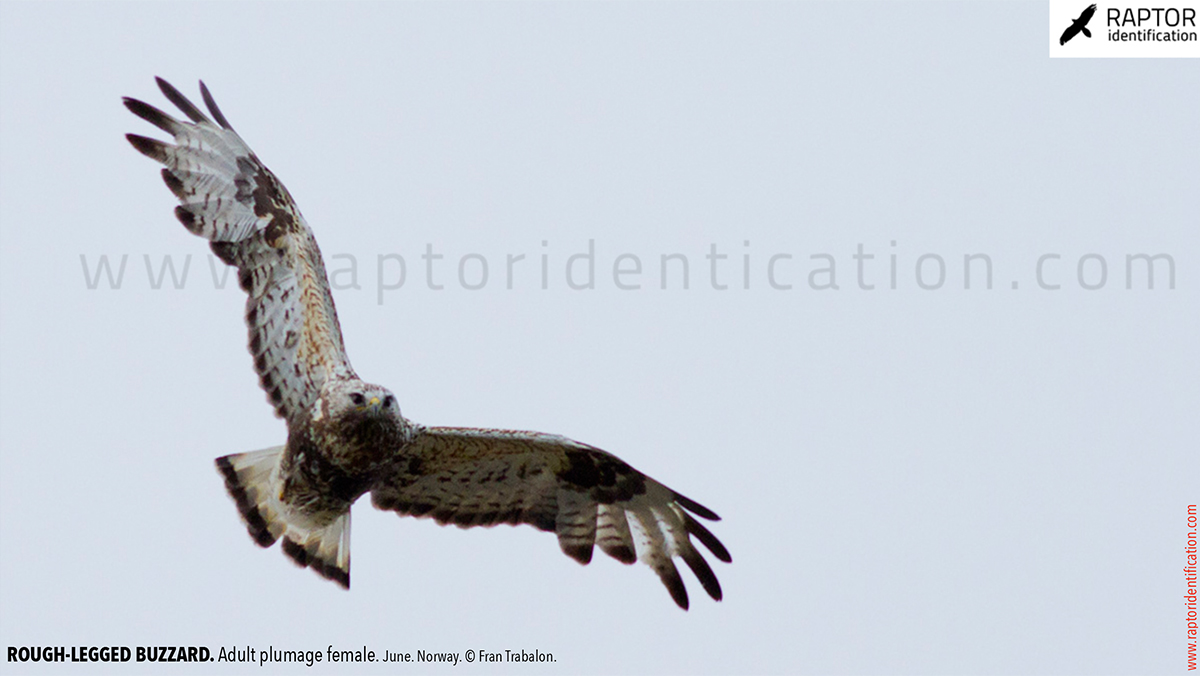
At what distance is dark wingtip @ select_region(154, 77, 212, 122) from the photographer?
830cm

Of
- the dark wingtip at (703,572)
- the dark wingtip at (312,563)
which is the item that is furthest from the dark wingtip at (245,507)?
the dark wingtip at (703,572)

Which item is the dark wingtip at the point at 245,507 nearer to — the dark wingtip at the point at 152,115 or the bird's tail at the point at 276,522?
the bird's tail at the point at 276,522

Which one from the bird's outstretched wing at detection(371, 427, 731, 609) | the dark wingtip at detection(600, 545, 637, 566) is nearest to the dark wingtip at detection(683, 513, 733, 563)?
the bird's outstretched wing at detection(371, 427, 731, 609)

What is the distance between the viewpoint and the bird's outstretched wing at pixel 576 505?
8.34m

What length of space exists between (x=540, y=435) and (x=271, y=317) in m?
1.80

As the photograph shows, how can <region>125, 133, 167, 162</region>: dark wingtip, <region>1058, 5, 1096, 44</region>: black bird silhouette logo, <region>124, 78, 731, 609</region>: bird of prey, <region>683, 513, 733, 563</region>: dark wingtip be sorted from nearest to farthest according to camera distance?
1. <region>124, 78, 731, 609</region>: bird of prey
2. <region>125, 133, 167, 162</region>: dark wingtip
3. <region>683, 513, 733, 563</region>: dark wingtip
4. <region>1058, 5, 1096, 44</region>: black bird silhouette logo

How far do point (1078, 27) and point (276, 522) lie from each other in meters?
7.06

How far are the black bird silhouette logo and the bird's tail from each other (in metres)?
6.56

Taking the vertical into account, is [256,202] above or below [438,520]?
above

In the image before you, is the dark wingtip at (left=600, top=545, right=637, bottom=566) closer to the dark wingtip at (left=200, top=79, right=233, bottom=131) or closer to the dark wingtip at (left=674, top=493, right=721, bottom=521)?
the dark wingtip at (left=674, top=493, right=721, bottom=521)

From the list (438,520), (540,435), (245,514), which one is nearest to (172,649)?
(245,514)

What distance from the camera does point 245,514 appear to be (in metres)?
8.20

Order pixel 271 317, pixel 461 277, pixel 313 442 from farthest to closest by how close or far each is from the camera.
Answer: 1. pixel 461 277
2. pixel 271 317
3. pixel 313 442

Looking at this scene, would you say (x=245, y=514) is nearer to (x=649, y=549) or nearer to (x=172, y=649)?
(x=172, y=649)
